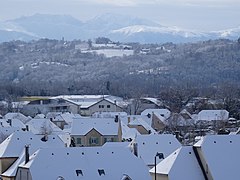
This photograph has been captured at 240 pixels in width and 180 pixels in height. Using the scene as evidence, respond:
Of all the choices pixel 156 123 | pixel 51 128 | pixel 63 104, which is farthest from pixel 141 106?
pixel 51 128

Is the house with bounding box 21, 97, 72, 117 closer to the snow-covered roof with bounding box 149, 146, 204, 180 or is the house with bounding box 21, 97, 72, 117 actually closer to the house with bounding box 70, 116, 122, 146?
the house with bounding box 70, 116, 122, 146

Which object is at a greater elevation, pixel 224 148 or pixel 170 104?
pixel 224 148

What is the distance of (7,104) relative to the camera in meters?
136

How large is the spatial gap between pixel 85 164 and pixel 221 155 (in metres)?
6.82

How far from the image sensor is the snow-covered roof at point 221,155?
40.4m

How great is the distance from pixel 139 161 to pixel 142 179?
5.49ft

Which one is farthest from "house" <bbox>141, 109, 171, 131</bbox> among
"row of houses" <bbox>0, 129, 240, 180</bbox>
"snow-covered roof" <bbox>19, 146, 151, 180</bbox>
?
"row of houses" <bbox>0, 129, 240, 180</bbox>

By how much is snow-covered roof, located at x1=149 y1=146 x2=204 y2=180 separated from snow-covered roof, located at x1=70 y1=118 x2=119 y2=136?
33852mm

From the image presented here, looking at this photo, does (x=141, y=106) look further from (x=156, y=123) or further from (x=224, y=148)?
(x=224, y=148)

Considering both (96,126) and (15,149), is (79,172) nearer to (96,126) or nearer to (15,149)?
(15,149)

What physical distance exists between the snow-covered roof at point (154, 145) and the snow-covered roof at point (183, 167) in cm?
1116

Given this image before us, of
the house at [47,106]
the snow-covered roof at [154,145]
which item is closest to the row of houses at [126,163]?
the snow-covered roof at [154,145]

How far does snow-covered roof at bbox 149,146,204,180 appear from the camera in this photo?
40.3 metres

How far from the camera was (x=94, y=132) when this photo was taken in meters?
76.2
